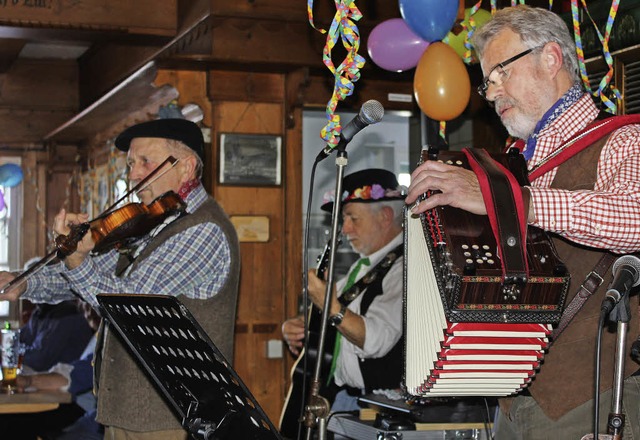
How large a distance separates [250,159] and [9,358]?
7.29ft

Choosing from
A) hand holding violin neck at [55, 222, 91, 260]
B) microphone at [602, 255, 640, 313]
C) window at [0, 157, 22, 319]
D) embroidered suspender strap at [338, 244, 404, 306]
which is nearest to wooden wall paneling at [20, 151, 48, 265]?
window at [0, 157, 22, 319]

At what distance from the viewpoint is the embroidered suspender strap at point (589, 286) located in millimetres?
1916

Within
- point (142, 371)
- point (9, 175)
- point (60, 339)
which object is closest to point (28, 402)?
point (142, 371)

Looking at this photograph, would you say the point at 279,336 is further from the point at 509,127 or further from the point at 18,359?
the point at 509,127

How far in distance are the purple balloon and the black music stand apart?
7.02 ft

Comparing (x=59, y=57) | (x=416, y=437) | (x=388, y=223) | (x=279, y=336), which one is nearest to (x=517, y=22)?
(x=416, y=437)

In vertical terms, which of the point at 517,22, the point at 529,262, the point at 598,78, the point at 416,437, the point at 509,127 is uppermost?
the point at 598,78

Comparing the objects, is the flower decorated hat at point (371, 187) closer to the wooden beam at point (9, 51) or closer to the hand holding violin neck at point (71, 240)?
the hand holding violin neck at point (71, 240)

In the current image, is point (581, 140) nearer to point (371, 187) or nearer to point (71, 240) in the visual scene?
point (71, 240)

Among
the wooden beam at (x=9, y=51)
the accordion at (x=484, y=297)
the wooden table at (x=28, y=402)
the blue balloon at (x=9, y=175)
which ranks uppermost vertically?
the wooden beam at (x=9, y=51)

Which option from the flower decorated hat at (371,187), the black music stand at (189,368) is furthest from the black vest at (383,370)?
the black music stand at (189,368)

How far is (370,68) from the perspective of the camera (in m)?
5.69

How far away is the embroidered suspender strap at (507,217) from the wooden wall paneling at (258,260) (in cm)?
417

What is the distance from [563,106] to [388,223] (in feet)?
7.75
